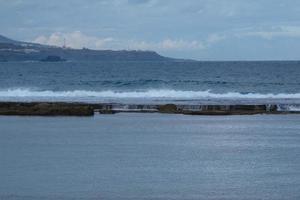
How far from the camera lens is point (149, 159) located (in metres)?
23.6

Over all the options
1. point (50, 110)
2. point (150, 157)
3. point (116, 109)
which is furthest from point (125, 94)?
point (150, 157)

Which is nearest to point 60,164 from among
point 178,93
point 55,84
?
point 178,93

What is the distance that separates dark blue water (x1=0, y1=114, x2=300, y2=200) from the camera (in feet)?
61.3

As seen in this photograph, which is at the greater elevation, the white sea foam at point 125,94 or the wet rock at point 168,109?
the white sea foam at point 125,94

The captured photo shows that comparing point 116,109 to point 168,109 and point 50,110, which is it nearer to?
point 168,109

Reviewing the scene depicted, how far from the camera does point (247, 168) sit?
2194 centimetres

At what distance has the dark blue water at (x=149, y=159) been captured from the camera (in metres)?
18.7

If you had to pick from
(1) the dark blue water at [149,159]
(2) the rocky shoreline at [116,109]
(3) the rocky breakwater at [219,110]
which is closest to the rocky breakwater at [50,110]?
(2) the rocky shoreline at [116,109]

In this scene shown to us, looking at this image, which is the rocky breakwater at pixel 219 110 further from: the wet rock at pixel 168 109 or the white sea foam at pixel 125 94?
the white sea foam at pixel 125 94

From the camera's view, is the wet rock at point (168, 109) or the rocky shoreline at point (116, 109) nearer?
the rocky shoreline at point (116, 109)

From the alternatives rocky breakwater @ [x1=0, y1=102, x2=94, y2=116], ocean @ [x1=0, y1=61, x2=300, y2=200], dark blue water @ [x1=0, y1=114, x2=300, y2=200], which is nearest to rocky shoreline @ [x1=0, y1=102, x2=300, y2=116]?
rocky breakwater @ [x1=0, y1=102, x2=94, y2=116]

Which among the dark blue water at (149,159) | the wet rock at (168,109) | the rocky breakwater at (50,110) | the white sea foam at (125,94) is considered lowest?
the dark blue water at (149,159)

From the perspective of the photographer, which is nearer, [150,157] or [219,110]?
[150,157]

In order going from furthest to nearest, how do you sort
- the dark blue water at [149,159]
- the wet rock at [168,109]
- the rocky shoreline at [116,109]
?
the wet rock at [168,109] < the rocky shoreline at [116,109] < the dark blue water at [149,159]
